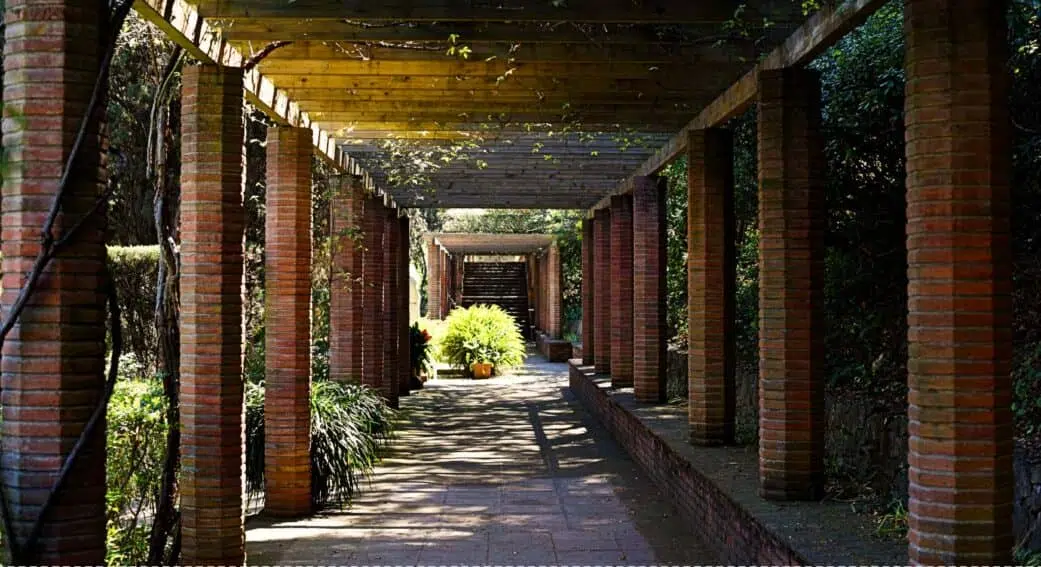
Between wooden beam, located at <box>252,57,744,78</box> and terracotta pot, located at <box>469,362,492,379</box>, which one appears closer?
wooden beam, located at <box>252,57,744,78</box>

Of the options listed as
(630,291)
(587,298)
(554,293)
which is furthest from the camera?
(554,293)

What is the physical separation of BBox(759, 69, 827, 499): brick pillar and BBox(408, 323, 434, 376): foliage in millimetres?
12508

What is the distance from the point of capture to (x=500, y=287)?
130 feet

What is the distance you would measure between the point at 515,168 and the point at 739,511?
7221 millimetres

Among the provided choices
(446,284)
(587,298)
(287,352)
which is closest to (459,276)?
(446,284)

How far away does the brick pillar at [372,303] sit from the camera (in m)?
12.4

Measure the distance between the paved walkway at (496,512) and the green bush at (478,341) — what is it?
8.22 metres

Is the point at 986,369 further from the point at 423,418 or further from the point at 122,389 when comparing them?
the point at 423,418

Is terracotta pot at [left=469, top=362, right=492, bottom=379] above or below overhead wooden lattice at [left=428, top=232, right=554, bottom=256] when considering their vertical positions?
below

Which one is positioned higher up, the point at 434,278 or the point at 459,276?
the point at 459,276

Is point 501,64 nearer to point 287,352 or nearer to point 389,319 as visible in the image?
point 287,352

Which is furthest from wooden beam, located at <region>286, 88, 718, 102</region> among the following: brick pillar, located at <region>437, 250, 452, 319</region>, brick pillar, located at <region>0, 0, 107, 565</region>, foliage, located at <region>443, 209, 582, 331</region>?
brick pillar, located at <region>437, 250, 452, 319</region>

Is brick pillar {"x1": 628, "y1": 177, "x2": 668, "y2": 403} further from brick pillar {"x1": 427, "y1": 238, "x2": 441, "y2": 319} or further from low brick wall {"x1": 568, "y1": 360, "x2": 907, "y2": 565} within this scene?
brick pillar {"x1": 427, "y1": 238, "x2": 441, "y2": 319}

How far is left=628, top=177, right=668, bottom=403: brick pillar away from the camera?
1119 cm
